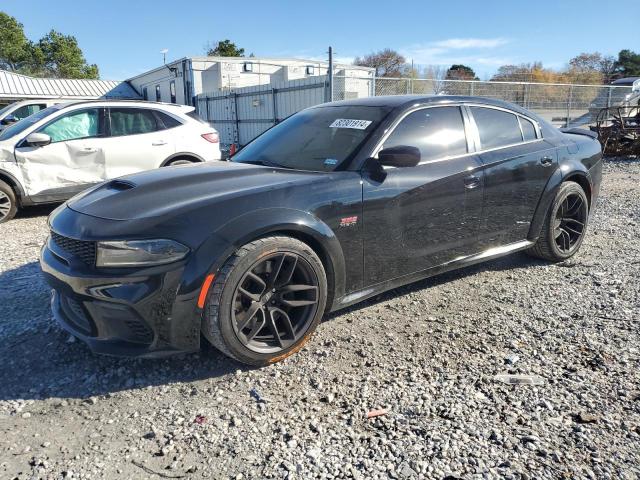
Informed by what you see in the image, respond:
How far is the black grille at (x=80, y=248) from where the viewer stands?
274cm

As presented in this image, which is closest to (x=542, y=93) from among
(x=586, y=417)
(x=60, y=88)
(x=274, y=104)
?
(x=274, y=104)

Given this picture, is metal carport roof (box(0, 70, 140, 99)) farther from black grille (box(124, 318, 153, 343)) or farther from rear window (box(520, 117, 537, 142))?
black grille (box(124, 318, 153, 343))

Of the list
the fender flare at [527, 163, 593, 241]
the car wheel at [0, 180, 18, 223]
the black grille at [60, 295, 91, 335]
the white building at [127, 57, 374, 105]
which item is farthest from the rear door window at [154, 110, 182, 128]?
the white building at [127, 57, 374, 105]

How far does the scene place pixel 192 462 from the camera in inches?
88.0

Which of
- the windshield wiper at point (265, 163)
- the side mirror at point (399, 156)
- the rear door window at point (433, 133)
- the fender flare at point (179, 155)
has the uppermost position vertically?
the rear door window at point (433, 133)

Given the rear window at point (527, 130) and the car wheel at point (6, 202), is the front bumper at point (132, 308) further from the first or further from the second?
the car wheel at point (6, 202)

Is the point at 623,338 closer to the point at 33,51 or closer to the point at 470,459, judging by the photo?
the point at 470,459

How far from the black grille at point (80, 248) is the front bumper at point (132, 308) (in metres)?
0.03

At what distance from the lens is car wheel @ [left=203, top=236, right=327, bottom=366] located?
9.13 feet

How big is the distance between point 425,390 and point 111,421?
1682 millimetres

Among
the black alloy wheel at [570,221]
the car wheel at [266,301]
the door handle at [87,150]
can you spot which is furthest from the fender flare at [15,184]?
the black alloy wheel at [570,221]

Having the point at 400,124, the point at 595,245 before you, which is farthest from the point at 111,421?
the point at 595,245

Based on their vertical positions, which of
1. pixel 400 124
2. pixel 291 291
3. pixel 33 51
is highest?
pixel 33 51

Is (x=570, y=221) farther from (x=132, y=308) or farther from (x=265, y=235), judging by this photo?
(x=132, y=308)
